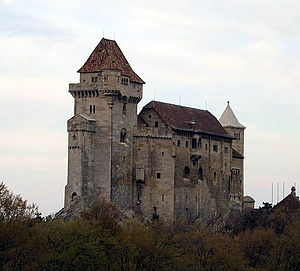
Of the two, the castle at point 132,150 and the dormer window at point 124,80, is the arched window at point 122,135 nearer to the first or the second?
the castle at point 132,150

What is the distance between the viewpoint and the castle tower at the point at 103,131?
489 ft

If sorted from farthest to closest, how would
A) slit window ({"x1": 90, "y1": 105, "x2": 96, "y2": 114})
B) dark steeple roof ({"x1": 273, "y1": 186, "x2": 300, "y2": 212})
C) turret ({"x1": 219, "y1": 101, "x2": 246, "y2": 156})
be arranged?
turret ({"x1": 219, "y1": 101, "x2": 246, "y2": 156}), dark steeple roof ({"x1": 273, "y1": 186, "x2": 300, "y2": 212}), slit window ({"x1": 90, "y1": 105, "x2": 96, "y2": 114})

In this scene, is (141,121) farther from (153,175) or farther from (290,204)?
(290,204)

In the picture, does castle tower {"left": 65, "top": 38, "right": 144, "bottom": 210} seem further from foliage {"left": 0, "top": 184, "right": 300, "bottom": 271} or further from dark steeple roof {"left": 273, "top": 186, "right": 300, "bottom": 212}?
dark steeple roof {"left": 273, "top": 186, "right": 300, "bottom": 212}

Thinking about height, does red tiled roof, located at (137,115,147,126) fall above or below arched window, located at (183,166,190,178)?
above

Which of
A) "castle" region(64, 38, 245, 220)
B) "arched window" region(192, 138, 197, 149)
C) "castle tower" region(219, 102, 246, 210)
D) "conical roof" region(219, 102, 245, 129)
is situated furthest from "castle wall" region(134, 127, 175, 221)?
"conical roof" region(219, 102, 245, 129)

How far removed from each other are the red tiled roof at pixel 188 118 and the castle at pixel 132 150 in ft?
0.57

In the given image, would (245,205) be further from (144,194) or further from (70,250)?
(70,250)

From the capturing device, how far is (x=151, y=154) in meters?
156

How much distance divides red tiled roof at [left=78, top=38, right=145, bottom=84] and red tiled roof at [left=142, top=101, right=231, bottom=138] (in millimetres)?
6717

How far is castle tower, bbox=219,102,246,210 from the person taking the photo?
175m

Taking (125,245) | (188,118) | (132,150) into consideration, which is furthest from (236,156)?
(125,245)

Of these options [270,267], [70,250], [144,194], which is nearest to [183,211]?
[144,194]

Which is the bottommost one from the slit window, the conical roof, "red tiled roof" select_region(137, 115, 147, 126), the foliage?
the foliage
